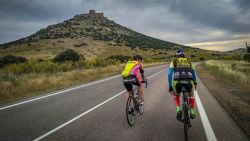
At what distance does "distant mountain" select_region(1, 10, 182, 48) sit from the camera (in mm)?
94812

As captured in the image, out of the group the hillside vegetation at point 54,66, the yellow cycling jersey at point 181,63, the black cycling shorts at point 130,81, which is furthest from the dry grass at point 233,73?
the yellow cycling jersey at point 181,63

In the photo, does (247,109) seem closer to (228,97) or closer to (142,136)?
(228,97)

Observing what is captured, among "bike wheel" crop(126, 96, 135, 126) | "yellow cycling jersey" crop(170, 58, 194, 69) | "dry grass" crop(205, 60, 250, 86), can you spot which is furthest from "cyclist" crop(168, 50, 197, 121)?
"dry grass" crop(205, 60, 250, 86)

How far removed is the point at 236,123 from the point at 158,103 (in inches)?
136

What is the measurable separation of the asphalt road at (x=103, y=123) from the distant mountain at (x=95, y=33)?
259 ft

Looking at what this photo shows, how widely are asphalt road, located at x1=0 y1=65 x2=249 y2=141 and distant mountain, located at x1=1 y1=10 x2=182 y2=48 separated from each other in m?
78.9

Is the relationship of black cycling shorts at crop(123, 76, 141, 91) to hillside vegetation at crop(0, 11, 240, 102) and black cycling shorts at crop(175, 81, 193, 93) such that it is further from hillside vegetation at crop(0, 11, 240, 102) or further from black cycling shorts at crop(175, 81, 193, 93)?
black cycling shorts at crop(175, 81, 193, 93)

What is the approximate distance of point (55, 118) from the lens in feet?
A: 24.3

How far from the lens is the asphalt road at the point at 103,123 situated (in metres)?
5.60

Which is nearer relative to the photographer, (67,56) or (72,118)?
(72,118)

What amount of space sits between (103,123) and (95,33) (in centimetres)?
10338

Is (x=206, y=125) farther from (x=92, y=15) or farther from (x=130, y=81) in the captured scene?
(x=92, y=15)

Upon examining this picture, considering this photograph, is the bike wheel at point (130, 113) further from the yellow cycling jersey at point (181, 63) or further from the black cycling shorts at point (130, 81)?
the yellow cycling jersey at point (181, 63)

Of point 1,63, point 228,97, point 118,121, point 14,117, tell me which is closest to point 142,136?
point 118,121
